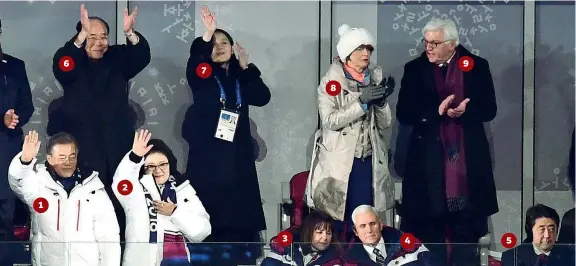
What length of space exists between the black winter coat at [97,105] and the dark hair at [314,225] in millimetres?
982

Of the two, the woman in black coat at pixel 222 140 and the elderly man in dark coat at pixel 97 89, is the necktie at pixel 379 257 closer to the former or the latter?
the woman in black coat at pixel 222 140

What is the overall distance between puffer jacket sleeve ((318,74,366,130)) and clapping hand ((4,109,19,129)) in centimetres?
151

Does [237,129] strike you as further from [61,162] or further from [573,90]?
[573,90]

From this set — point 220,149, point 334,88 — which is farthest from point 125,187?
point 334,88

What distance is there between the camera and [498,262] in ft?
21.9

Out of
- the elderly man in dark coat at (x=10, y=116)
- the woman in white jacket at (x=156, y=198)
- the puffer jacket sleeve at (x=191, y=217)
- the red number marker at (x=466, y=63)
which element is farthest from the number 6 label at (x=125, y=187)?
the red number marker at (x=466, y=63)

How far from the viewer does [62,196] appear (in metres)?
7.00

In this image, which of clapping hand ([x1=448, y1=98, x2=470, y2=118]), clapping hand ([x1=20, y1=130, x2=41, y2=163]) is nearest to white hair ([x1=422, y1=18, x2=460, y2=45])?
clapping hand ([x1=448, y1=98, x2=470, y2=118])

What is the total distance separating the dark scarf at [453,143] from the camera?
719cm

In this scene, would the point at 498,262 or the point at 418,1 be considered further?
the point at 418,1

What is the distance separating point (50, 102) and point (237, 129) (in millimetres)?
951

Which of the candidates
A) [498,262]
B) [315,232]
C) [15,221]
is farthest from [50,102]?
[498,262]

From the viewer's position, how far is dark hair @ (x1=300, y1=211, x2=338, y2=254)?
6.91 metres

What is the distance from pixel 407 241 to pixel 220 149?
3.45ft
